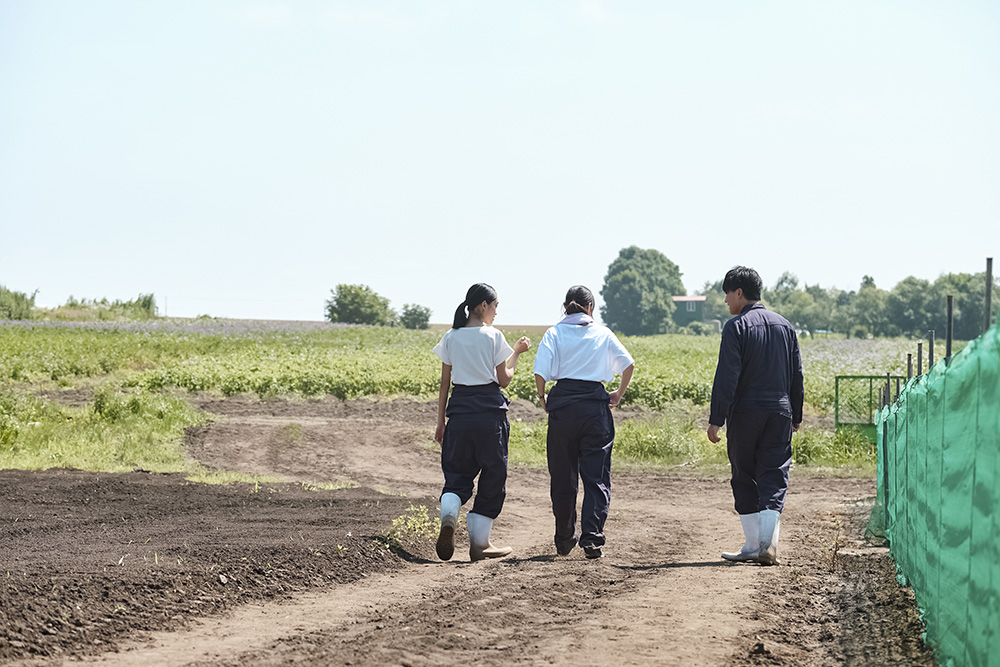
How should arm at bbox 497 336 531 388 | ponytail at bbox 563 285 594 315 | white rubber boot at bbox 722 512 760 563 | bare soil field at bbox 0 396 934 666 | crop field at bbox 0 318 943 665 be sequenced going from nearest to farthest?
bare soil field at bbox 0 396 934 666
crop field at bbox 0 318 943 665
white rubber boot at bbox 722 512 760 563
arm at bbox 497 336 531 388
ponytail at bbox 563 285 594 315

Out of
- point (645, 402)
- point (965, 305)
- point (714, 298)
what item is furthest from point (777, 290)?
point (645, 402)

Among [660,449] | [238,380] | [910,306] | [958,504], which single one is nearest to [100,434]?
[660,449]

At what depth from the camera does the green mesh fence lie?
3119mm

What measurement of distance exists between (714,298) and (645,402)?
11821cm

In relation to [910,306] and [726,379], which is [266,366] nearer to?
[726,379]

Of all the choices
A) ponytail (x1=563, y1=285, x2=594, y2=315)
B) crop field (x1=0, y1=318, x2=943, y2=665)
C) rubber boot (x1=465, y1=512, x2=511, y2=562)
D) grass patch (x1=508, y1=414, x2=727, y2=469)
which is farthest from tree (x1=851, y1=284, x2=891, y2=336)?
rubber boot (x1=465, y1=512, x2=511, y2=562)

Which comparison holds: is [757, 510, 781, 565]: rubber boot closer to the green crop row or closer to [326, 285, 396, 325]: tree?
the green crop row

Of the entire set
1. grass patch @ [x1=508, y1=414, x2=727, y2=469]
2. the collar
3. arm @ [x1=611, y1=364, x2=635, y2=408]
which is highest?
the collar

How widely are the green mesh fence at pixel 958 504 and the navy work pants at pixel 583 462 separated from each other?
195 cm

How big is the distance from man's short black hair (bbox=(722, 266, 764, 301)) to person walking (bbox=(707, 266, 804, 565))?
0.25 meters

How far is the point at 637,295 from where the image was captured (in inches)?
4692

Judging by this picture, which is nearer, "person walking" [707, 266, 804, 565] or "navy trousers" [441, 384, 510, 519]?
"person walking" [707, 266, 804, 565]

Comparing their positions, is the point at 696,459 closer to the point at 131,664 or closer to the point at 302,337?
the point at 131,664

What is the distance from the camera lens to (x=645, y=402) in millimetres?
24391
